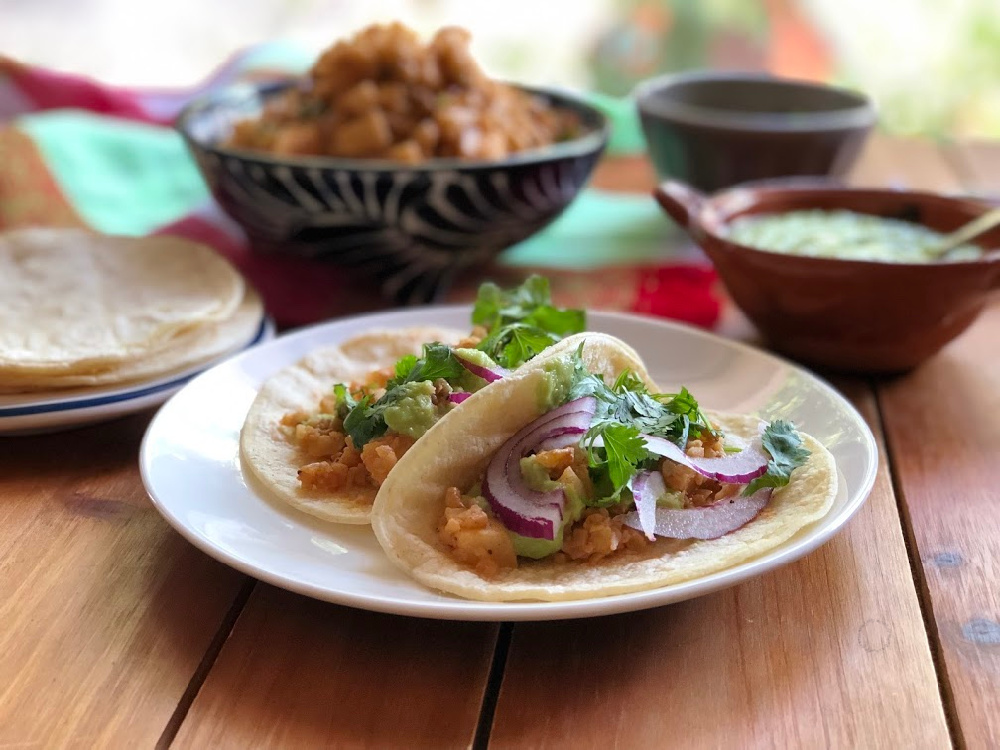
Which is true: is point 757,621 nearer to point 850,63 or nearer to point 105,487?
point 105,487

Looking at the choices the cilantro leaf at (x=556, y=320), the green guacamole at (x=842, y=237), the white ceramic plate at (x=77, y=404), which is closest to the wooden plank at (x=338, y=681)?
the white ceramic plate at (x=77, y=404)

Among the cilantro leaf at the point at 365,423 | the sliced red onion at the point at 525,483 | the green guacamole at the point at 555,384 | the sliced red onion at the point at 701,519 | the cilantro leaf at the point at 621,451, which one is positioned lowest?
the cilantro leaf at the point at 365,423

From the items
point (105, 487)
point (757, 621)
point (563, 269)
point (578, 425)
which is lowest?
point (563, 269)

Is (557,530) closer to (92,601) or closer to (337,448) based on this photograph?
(337,448)

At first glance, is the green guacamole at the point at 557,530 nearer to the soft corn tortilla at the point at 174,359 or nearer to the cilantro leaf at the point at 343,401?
the cilantro leaf at the point at 343,401

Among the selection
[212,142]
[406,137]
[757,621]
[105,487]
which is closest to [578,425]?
[757,621]

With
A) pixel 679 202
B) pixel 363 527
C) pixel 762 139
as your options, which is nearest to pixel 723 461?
pixel 363 527

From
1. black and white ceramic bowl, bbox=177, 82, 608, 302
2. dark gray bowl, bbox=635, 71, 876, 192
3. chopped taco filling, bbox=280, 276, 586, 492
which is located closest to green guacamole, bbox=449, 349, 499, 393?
chopped taco filling, bbox=280, 276, 586, 492
